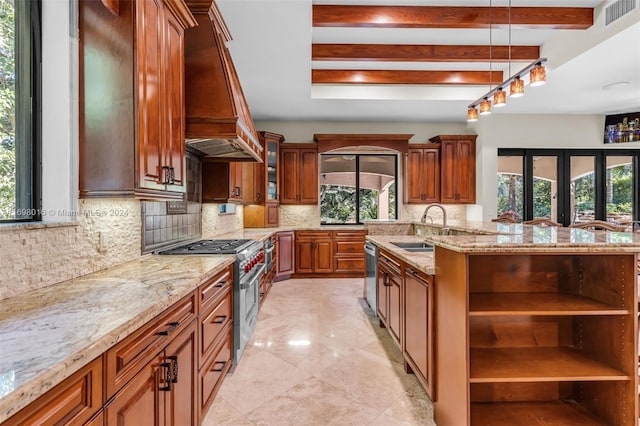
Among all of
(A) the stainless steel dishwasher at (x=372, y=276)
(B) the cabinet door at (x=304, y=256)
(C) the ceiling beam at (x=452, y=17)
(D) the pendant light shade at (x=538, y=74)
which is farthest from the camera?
(B) the cabinet door at (x=304, y=256)

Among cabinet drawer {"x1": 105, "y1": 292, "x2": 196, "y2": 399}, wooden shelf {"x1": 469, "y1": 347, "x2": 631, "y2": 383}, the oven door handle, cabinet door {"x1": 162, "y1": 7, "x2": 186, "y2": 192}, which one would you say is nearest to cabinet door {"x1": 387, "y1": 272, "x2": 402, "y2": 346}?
wooden shelf {"x1": 469, "y1": 347, "x2": 631, "y2": 383}

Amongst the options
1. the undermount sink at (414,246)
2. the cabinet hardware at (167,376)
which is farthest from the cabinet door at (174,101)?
the undermount sink at (414,246)

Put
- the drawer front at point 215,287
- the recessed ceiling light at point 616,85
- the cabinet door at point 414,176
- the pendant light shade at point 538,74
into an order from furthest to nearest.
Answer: the cabinet door at point 414,176, the recessed ceiling light at point 616,85, the pendant light shade at point 538,74, the drawer front at point 215,287

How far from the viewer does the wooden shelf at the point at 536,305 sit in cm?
158

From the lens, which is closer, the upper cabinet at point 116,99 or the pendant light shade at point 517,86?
the upper cabinet at point 116,99

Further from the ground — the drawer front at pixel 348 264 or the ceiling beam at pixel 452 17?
the ceiling beam at pixel 452 17

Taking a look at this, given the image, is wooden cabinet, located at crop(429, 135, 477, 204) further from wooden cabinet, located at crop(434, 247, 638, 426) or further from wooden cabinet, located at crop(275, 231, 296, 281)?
wooden cabinet, located at crop(434, 247, 638, 426)

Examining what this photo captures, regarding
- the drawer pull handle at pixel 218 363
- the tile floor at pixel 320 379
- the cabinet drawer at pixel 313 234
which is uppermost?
the cabinet drawer at pixel 313 234

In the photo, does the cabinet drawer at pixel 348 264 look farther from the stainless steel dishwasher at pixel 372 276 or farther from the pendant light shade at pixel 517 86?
the pendant light shade at pixel 517 86

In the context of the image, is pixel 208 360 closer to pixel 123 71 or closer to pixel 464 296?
pixel 464 296

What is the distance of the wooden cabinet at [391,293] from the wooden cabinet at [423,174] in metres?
3.14

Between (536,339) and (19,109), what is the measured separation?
291 centimetres

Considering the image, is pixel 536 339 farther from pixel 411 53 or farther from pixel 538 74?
pixel 411 53

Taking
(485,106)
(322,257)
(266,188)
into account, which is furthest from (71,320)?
(322,257)
